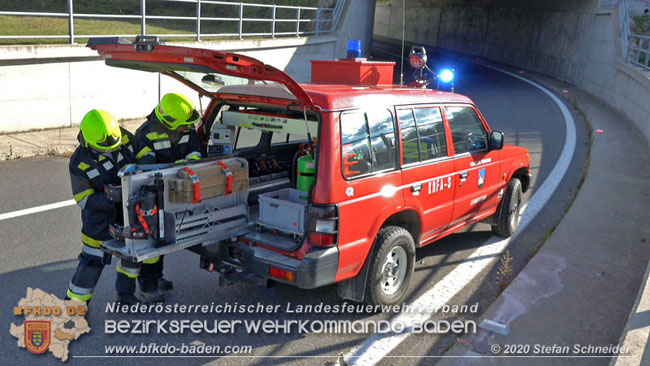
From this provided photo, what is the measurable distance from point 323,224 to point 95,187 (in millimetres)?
1848

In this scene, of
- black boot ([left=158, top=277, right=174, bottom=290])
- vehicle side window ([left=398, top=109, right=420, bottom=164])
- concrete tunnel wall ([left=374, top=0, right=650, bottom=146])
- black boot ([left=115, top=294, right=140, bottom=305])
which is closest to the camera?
black boot ([left=115, top=294, right=140, bottom=305])

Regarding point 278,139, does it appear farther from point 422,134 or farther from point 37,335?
point 37,335

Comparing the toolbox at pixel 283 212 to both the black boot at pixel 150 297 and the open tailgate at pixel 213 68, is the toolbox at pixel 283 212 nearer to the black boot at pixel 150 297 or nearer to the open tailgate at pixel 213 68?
the open tailgate at pixel 213 68

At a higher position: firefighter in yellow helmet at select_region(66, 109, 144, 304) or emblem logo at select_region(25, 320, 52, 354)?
firefighter in yellow helmet at select_region(66, 109, 144, 304)

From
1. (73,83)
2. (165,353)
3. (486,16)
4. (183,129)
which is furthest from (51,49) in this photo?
(486,16)

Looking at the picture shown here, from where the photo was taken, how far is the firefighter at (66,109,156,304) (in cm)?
450

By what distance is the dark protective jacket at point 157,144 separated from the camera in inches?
199

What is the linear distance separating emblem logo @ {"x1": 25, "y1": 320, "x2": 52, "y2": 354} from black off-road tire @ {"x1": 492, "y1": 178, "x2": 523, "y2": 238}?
505 centimetres

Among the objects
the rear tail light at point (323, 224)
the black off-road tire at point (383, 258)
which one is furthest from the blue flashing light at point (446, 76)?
the rear tail light at point (323, 224)

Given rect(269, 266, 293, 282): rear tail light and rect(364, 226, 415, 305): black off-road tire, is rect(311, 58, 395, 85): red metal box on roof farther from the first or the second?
rect(269, 266, 293, 282): rear tail light

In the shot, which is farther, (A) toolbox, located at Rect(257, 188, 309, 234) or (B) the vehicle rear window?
(B) the vehicle rear window

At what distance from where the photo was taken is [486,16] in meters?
35.1

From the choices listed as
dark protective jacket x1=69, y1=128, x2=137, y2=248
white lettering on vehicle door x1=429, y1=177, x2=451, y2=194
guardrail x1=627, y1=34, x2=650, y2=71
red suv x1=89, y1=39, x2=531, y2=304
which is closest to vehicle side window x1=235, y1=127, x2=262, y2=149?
red suv x1=89, y1=39, x2=531, y2=304

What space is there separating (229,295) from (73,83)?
8.27 metres
